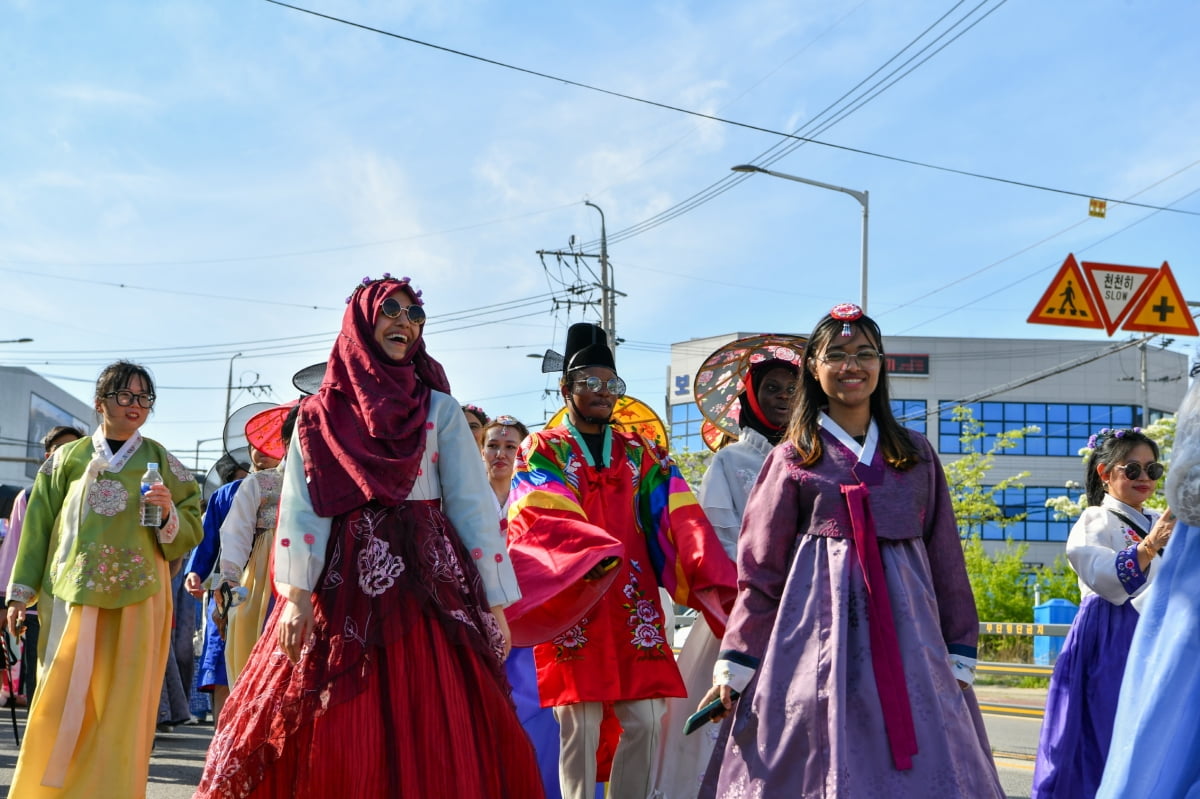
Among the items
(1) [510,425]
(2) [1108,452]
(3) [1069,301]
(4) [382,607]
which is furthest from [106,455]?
(3) [1069,301]

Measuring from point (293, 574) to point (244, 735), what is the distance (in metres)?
0.54

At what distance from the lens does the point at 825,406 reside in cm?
457

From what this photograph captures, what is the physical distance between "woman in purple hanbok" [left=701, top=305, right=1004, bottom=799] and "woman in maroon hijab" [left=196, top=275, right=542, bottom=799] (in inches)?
32.2

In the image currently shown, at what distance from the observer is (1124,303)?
591 inches

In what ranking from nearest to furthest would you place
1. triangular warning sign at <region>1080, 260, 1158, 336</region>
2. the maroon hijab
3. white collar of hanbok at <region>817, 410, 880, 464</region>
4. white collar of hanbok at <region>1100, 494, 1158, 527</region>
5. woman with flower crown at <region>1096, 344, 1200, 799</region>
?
woman with flower crown at <region>1096, 344, 1200, 799</region> < white collar of hanbok at <region>817, 410, 880, 464</region> < the maroon hijab < white collar of hanbok at <region>1100, 494, 1158, 527</region> < triangular warning sign at <region>1080, 260, 1158, 336</region>

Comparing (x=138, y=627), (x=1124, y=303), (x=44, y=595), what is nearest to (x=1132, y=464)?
(x=138, y=627)

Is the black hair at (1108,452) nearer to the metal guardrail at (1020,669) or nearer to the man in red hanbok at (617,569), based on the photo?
the man in red hanbok at (617,569)

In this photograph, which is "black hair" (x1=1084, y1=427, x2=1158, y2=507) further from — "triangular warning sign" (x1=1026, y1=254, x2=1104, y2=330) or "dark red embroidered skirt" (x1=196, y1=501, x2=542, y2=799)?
"triangular warning sign" (x1=1026, y1=254, x2=1104, y2=330)

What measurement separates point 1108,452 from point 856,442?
269 centimetres

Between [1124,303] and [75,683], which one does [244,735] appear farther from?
[1124,303]

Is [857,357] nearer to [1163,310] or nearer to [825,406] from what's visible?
[825,406]

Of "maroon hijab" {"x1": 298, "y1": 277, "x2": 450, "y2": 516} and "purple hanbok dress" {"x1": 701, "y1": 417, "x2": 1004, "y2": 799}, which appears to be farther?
"maroon hijab" {"x1": 298, "y1": 277, "x2": 450, "y2": 516}

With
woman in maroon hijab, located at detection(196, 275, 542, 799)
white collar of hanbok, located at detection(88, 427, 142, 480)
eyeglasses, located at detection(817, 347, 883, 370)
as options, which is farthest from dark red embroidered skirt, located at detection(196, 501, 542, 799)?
white collar of hanbok, located at detection(88, 427, 142, 480)

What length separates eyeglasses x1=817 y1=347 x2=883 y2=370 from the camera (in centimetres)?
445
